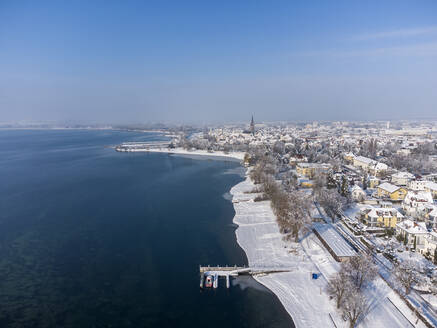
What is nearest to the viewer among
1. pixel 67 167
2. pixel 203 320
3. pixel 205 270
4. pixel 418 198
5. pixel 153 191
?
pixel 203 320

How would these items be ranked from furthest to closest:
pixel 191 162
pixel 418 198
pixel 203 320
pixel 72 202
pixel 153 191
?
1. pixel 191 162
2. pixel 153 191
3. pixel 72 202
4. pixel 418 198
5. pixel 203 320

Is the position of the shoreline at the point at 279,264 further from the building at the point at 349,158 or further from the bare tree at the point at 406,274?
the building at the point at 349,158

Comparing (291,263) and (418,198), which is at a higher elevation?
(418,198)

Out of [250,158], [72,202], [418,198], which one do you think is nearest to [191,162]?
[250,158]

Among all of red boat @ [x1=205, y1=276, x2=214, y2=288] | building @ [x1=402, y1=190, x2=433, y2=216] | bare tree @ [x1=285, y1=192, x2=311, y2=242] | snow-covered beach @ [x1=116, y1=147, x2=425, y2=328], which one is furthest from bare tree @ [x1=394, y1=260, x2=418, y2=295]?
building @ [x1=402, y1=190, x2=433, y2=216]

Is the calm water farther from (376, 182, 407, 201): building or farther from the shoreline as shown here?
(376, 182, 407, 201): building

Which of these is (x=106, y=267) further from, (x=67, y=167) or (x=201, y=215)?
(x=67, y=167)

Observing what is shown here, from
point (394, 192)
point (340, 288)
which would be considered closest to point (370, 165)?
point (394, 192)

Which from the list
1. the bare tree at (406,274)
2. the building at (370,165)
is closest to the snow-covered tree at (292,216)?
the bare tree at (406,274)

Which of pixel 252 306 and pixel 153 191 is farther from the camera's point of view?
pixel 153 191
